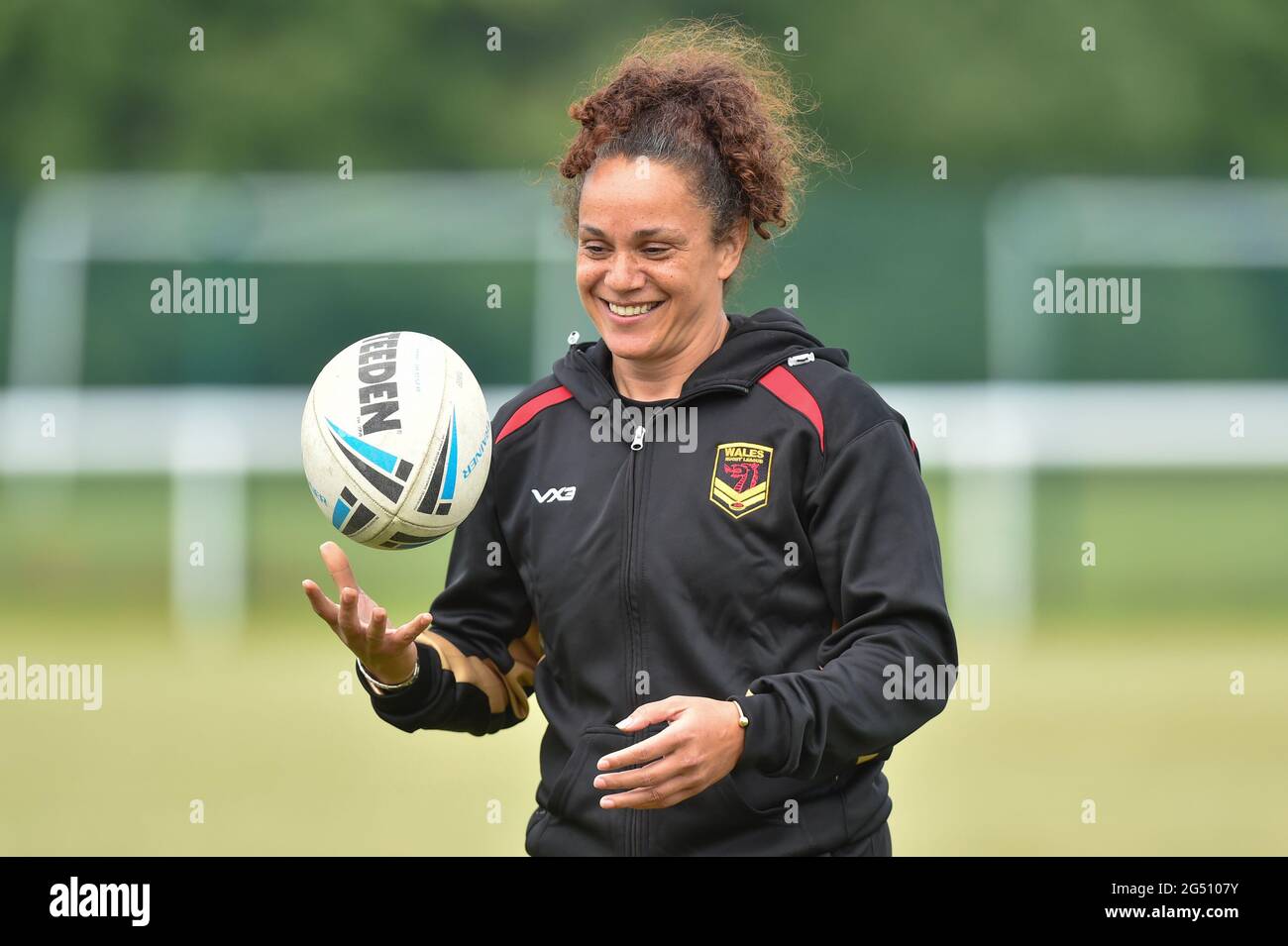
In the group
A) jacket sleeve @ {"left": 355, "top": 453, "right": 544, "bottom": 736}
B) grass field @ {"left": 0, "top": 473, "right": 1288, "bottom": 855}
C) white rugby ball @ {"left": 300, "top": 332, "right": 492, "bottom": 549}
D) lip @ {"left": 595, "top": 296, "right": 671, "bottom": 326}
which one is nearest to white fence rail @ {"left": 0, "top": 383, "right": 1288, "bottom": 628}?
grass field @ {"left": 0, "top": 473, "right": 1288, "bottom": 855}

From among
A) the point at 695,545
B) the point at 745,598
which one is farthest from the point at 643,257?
the point at 745,598

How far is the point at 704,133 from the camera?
2973 mm

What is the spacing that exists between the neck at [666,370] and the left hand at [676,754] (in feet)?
1.98

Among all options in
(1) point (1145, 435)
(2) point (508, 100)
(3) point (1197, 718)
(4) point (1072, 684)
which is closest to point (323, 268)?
(2) point (508, 100)

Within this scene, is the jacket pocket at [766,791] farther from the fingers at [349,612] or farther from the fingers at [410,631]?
the fingers at [349,612]

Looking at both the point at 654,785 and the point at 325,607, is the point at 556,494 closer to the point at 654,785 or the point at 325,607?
the point at 325,607

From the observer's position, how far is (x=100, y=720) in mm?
7574

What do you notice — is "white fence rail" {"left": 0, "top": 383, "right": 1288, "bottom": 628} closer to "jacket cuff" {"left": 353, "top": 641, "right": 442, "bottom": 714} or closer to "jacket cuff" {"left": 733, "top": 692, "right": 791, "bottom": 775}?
"jacket cuff" {"left": 353, "top": 641, "right": 442, "bottom": 714}

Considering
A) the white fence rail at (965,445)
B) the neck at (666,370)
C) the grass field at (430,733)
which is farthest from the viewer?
the white fence rail at (965,445)

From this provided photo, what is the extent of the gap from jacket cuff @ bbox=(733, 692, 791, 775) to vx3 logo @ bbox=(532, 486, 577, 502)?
51 cm

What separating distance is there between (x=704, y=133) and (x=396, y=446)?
0.75 meters

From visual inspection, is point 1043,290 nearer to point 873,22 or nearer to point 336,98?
point 873,22

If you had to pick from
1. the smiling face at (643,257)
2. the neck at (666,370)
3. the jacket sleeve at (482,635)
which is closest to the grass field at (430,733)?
the jacket sleeve at (482,635)

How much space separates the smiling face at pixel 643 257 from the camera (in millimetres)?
2889
